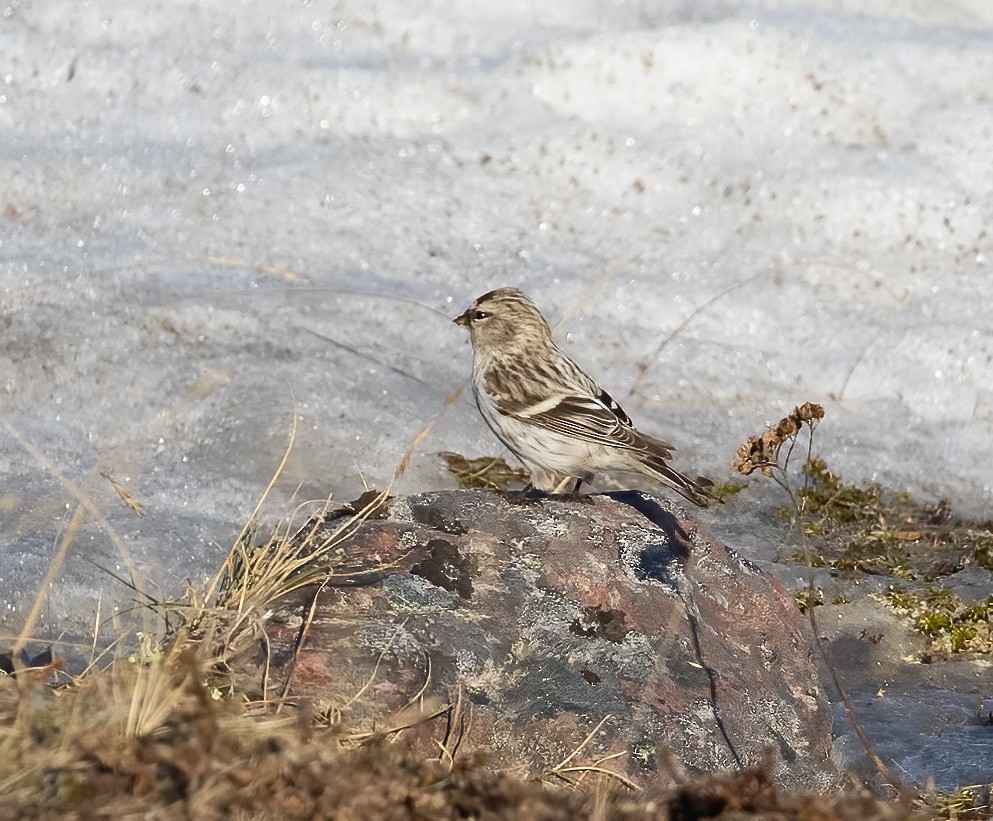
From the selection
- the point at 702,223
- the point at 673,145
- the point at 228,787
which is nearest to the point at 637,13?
the point at 673,145

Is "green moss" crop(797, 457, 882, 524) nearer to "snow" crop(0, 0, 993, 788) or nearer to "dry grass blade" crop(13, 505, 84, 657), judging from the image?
"snow" crop(0, 0, 993, 788)

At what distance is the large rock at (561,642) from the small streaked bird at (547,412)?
104 cm

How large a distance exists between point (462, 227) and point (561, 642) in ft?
16.6

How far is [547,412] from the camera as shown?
6449 millimetres

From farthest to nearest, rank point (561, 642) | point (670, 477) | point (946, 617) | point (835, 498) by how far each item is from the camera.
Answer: point (835, 498), point (670, 477), point (946, 617), point (561, 642)

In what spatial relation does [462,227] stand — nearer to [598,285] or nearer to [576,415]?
[598,285]

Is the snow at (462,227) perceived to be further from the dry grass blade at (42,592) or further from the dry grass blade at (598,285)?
the dry grass blade at (42,592)

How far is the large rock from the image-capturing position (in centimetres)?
399

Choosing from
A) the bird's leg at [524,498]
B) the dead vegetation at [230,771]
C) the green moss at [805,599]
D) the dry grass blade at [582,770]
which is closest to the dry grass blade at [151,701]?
the dead vegetation at [230,771]

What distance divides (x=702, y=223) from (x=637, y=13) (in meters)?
2.27

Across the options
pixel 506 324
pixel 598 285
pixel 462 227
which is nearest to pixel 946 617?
pixel 506 324

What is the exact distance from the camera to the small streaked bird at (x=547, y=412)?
6.38 metres

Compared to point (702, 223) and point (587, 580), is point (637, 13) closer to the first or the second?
point (702, 223)

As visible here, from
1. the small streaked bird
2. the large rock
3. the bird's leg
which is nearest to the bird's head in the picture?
the small streaked bird
